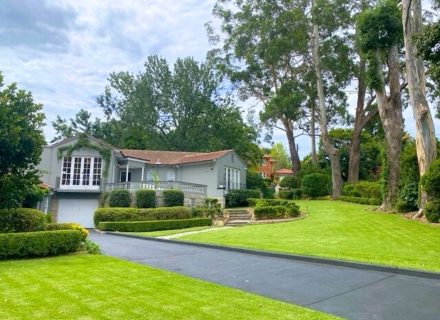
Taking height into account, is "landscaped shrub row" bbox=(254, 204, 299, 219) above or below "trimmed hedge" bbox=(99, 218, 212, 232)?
above

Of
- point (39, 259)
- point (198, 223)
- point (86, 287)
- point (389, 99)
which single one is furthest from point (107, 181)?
point (86, 287)

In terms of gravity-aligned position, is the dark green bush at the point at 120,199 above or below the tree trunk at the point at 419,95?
below

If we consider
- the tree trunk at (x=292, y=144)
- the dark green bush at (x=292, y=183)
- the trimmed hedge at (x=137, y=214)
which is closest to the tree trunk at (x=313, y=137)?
the tree trunk at (x=292, y=144)

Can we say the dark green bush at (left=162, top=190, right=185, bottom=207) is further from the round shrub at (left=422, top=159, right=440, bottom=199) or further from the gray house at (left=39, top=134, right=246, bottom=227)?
the round shrub at (left=422, top=159, right=440, bottom=199)

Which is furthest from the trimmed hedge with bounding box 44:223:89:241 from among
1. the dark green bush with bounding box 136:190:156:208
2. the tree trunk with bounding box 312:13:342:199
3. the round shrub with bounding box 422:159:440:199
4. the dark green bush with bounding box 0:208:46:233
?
the tree trunk with bounding box 312:13:342:199

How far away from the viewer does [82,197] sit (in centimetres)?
2819

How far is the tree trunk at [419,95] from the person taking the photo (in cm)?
1673

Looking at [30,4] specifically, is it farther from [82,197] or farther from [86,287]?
[82,197]

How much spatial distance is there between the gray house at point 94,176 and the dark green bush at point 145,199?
105cm

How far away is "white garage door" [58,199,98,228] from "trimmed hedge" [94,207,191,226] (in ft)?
24.1

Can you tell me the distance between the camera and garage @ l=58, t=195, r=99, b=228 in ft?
90.3

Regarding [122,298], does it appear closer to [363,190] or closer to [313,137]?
[363,190]

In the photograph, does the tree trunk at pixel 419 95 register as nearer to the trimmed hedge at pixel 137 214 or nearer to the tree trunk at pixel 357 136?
the trimmed hedge at pixel 137 214

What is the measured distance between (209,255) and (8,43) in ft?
33.7
